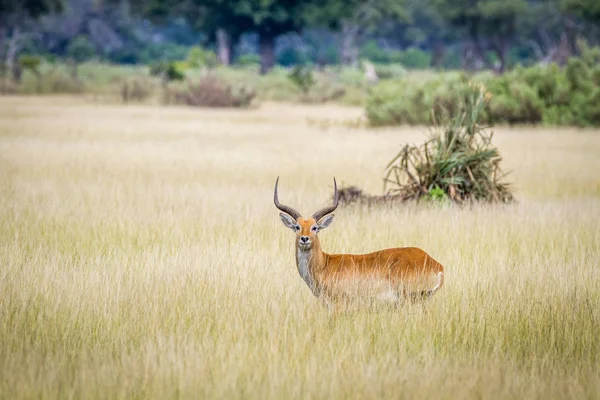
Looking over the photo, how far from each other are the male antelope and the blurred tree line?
41.9 m

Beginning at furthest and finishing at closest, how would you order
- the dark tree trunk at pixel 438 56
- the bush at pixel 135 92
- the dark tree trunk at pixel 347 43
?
the dark tree trunk at pixel 438 56 < the dark tree trunk at pixel 347 43 < the bush at pixel 135 92

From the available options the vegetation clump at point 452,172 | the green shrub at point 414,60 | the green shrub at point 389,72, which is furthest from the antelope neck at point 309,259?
the green shrub at point 414,60

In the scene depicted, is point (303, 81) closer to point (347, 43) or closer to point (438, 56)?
point (347, 43)

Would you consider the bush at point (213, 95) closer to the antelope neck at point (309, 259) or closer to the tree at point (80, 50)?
the antelope neck at point (309, 259)

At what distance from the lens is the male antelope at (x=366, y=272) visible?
238 inches

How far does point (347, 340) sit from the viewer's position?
602cm

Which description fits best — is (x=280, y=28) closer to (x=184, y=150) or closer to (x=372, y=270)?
(x=184, y=150)

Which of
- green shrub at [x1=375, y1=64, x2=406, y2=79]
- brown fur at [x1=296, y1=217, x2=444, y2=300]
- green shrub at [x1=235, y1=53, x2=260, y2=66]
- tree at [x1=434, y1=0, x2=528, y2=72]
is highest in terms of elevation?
tree at [x1=434, y1=0, x2=528, y2=72]

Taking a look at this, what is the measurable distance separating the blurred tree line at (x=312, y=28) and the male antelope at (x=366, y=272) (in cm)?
4187

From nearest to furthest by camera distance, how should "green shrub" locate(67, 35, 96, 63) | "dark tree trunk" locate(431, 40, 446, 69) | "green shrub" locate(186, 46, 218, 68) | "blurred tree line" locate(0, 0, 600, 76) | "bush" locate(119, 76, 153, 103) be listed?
"bush" locate(119, 76, 153, 103) < "green shrub" locate(186, 46, 218, 68) < "blurred tree line" locate(0, 0, 600, 76) < "green shrub" locate(67, 35, 96, 63) < "dark tree trunk" locate(431, 40, 446, 69)

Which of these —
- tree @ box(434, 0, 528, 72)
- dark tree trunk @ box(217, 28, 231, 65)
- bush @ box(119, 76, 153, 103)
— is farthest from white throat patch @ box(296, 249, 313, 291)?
tree @ box(434, 0, 528, 72)

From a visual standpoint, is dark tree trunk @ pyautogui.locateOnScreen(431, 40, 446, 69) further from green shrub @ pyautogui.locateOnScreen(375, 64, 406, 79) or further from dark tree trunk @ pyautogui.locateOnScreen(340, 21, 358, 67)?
green shrub @ pyautogui.locateOnScreen(375, 64, 406, 79)

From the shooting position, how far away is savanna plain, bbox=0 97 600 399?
5234 millimetres

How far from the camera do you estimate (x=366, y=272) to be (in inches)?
239
